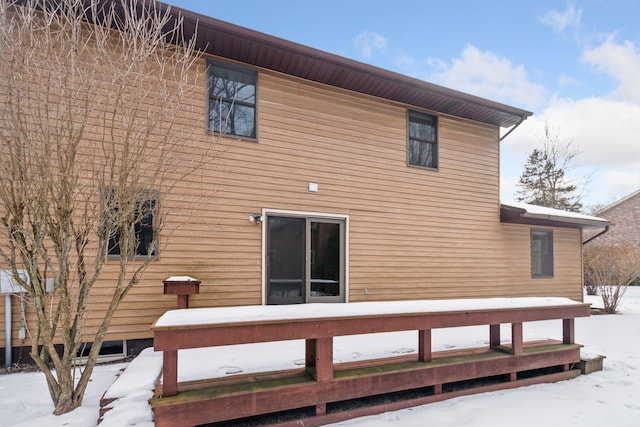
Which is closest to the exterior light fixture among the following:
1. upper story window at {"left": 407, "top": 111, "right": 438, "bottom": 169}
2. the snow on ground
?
the snow on ground

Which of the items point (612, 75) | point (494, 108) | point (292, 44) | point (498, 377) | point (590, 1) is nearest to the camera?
point (498, 377)

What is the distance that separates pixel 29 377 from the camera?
3.89m

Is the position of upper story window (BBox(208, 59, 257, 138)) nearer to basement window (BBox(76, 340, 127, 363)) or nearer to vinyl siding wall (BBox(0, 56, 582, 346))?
vinyl siding wall (BBox(0, 56, 582, 346))

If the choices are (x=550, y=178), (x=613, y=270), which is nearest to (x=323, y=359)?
(x=613, y=270)

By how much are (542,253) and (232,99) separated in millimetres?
8305

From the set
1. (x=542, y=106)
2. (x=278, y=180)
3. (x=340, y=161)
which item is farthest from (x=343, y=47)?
(x=542, y=106)

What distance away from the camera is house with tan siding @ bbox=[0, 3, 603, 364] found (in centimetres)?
517

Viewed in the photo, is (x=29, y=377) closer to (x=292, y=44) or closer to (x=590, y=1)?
(x=292, y=44)

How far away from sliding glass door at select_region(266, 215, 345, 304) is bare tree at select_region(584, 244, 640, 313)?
8100 millimetres

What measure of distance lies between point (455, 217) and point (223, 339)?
6.25m

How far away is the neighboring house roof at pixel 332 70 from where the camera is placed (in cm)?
503

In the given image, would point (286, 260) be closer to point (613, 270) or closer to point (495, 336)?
point (495, 336)

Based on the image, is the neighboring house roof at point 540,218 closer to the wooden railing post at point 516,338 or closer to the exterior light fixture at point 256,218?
the wooden railing post at point 516,338

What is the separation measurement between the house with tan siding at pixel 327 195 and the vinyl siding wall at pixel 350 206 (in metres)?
0.02
